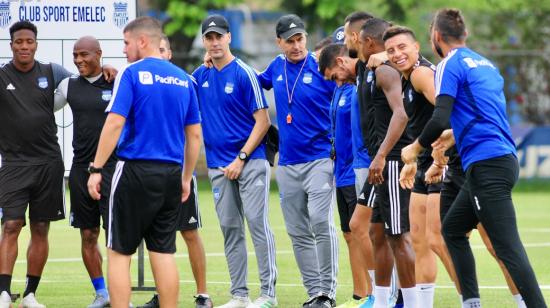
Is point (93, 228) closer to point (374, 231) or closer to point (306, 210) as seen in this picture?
point (306, 210)

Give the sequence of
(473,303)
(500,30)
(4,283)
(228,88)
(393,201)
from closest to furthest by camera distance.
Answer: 1. (473,303)
2. (393,201)
3. (4,283)
4. (228,88)
5. (500,30)

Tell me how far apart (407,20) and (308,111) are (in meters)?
23.7

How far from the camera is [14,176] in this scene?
11398 millimetres

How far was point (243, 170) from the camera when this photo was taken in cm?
1145

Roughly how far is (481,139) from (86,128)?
4240 millimetres

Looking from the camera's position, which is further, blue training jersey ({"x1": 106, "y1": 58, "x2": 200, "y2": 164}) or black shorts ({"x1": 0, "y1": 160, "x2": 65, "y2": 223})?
black shorts ({"x1": 0, "y1": 160, "x2": 65, "y2": 223})

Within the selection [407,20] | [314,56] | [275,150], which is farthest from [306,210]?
[407,20]

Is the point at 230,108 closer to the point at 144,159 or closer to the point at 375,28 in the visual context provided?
the point at 375,28

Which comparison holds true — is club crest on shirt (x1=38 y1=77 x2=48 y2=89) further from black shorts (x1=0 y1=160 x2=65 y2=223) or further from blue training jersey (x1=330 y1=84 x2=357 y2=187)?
blue training jersey (x1=330 y1=84 x2=357 y2=187)

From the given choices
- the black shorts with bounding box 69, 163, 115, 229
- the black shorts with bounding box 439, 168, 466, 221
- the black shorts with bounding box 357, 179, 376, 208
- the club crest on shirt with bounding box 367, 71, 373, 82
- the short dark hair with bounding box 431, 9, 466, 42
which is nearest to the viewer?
the short dark hair with bounding box 431, 9, 466, 42

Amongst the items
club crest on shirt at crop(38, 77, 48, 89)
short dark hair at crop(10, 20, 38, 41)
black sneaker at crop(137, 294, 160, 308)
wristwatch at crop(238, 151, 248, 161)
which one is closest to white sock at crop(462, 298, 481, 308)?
wristwatch at crop(238, 151, 248, 161)

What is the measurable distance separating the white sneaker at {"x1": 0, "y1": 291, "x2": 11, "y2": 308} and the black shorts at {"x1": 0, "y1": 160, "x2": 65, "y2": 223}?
74 cm

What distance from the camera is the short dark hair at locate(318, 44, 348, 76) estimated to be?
11.0 meters

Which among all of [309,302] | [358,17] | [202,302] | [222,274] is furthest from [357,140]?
[222,274]
